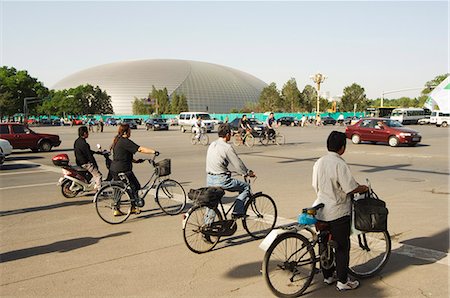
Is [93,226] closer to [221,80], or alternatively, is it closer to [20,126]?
[20,126]

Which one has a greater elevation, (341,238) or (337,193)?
(337,193)

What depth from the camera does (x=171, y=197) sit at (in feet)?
26.0

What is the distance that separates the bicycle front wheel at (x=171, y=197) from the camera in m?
7.67

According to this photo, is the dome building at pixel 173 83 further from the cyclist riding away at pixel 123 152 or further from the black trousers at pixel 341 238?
the black trousers at pixel 341 238

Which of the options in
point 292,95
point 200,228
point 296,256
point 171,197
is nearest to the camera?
point 296,256

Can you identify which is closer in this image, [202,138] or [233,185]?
[233,185]

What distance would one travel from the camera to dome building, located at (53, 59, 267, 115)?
15275cm

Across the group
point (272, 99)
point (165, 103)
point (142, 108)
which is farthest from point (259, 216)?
point (142, 108)

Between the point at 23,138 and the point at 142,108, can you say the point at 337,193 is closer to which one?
the point at 23,138

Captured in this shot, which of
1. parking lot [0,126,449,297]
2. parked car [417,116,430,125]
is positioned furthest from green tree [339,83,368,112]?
parking lot [0,126,449,297]

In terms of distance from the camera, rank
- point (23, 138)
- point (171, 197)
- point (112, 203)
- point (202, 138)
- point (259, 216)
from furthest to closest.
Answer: point (202, 138), point (23, 138), point (171, 197), point (112, 203), point (259, 216)

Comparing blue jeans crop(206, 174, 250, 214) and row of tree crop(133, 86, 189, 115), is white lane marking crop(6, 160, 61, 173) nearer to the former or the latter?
blue jeans crop(206, 174, 250, 214)

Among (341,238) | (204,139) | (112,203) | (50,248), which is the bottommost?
(50,248)

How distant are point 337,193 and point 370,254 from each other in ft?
4.91
